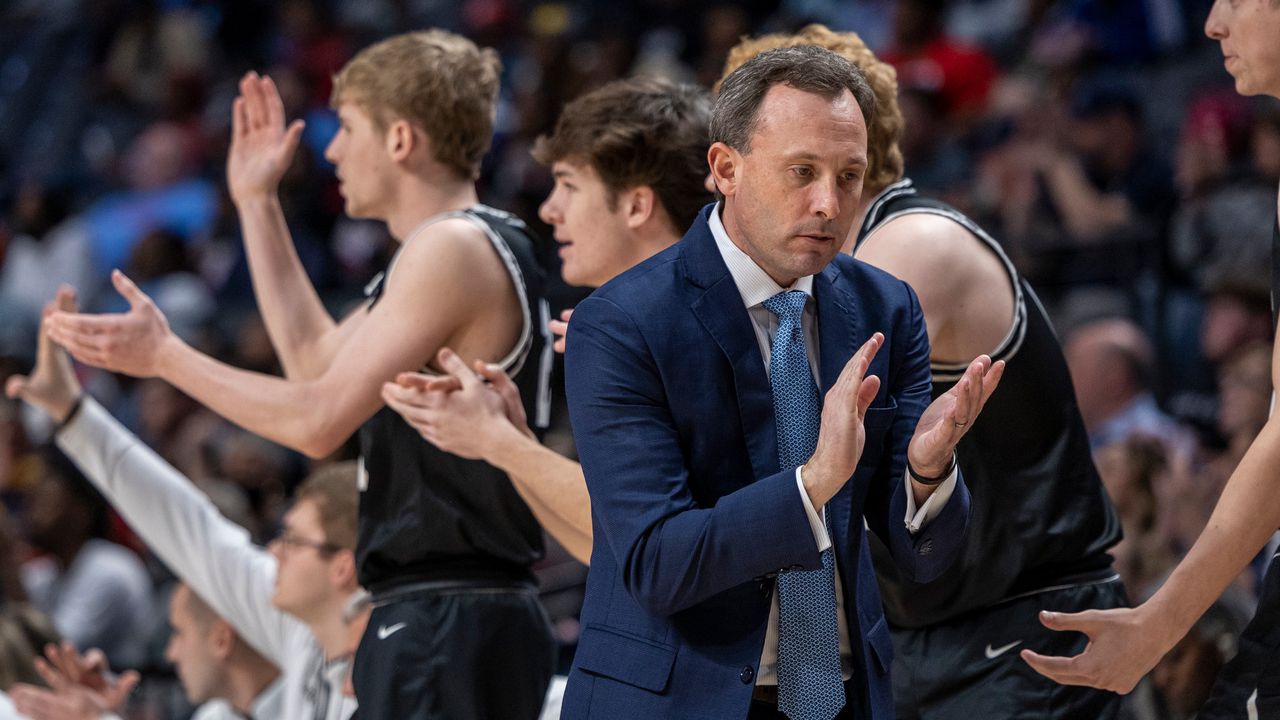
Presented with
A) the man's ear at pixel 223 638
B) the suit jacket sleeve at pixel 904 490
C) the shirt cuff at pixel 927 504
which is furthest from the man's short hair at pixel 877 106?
the man's ear at pixel 223 638

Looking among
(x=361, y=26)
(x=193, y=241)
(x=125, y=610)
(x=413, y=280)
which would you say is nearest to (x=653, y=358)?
(x=413, y=280)

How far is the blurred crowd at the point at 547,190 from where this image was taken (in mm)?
6430

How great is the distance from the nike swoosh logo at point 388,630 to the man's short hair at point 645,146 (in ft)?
3.52

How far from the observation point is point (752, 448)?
8.38ft

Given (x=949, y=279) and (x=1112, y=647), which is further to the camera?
(x=949, y=279)

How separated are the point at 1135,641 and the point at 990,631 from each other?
0.49 meters

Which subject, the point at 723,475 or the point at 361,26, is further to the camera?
the point at 361,26

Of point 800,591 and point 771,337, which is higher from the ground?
point 771,337

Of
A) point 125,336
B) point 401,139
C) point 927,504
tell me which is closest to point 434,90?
point 401,139

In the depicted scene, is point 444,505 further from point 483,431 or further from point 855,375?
point 855,375

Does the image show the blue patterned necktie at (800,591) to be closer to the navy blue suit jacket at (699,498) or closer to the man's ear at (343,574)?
the navy blue suit jacket at (699,498)

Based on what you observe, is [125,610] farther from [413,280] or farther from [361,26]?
[361,26]

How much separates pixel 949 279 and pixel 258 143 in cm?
196

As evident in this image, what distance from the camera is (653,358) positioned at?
253 cm
